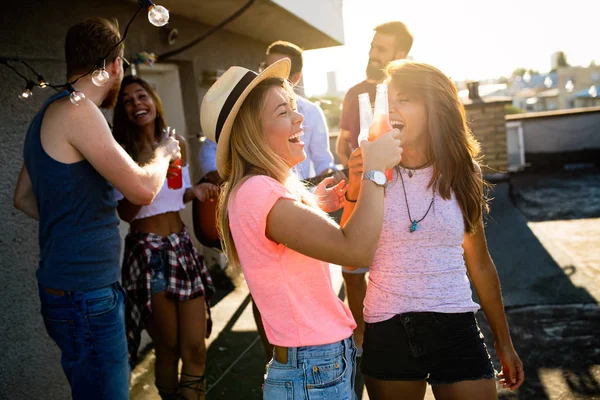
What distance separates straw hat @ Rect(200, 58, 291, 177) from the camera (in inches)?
72.9

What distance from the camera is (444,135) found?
2.33 m

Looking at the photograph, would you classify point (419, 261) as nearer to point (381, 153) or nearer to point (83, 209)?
point (381, 153)

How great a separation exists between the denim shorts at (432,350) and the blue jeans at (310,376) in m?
0.36

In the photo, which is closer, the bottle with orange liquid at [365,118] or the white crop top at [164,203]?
the bottle with orange liquid at [365,118]

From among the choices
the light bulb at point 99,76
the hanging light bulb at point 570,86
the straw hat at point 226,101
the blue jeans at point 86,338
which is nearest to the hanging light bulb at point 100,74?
the light bulb at point 99,76

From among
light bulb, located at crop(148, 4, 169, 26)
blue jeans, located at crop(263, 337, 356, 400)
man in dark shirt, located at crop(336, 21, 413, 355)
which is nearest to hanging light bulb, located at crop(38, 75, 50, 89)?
light bulb, located at crop(148, 4, 169, 26)

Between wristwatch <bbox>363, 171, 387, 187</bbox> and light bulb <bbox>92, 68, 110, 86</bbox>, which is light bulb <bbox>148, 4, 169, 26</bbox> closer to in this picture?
light bulb <bbox>92, 68, 110, 86</bbox>

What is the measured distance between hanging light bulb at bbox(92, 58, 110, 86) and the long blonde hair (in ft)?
2.27

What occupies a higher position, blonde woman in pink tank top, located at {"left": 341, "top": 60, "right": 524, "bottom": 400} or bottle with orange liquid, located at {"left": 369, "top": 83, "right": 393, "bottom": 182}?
bottle with orange liquid, located at {"left": 369, "top": 83, "right": 393, "bottom": 182}

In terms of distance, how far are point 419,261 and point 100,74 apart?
1438 millimetres

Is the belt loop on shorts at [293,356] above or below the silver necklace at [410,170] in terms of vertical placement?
below

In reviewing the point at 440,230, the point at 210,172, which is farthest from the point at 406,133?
the point at 210,172

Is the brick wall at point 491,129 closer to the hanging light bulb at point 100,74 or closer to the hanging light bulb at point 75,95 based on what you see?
the hanging light bulb at point 100,74

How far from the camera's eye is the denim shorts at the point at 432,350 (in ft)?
6.90
